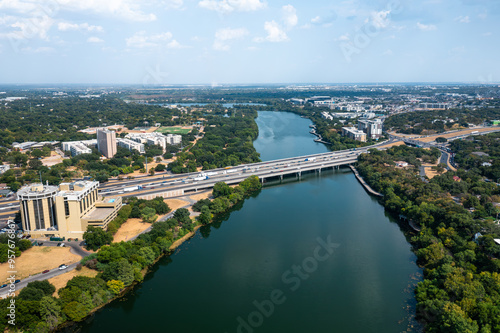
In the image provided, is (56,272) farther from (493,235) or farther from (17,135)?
(17,135)

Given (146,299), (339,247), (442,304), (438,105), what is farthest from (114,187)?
(438,105)

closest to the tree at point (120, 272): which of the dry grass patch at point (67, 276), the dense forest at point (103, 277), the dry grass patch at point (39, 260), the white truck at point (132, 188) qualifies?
the dense forest at point (103, 277)

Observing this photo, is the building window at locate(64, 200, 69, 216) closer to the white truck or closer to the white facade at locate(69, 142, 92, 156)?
the white truck

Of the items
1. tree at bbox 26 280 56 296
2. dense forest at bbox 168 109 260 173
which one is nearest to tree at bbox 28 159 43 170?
dense forest at bbox 168 109 260 173

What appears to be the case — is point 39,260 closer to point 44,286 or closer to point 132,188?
point 44,286

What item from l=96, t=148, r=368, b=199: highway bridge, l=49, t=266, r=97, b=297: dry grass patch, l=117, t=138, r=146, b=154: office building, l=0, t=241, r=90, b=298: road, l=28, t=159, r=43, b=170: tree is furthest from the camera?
l=117, t=138, r=146, b=154: office building

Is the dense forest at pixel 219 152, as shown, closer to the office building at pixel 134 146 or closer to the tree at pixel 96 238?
the office building at pixel 134 146
